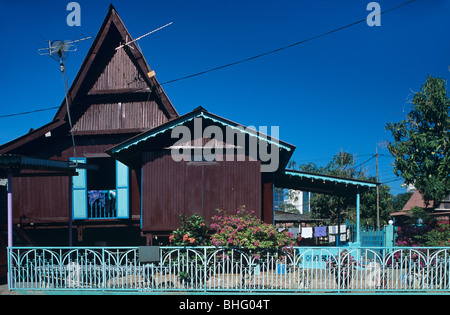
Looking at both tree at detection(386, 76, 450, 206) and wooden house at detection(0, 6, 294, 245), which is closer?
wooden house at detection(0, 6, 294, 245)

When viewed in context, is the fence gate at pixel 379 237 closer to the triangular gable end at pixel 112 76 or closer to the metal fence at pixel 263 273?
the metal fence at pixel 263 273

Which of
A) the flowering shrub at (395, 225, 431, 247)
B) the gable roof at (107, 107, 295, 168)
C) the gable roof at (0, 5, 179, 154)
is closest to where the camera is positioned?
the gable roof at (107, 107, 295, 168)

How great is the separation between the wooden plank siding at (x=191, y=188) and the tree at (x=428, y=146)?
36.9 ft

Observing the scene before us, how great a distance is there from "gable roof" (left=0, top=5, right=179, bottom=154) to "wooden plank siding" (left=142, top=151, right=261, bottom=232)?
3.38 meters

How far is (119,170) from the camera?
46.6 ft

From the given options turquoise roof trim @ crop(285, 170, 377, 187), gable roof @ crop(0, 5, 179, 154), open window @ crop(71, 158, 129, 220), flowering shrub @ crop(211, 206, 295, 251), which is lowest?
flowering shrub @ crop(211, 206, 295, 251)

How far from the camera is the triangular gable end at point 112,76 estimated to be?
49.7 ft

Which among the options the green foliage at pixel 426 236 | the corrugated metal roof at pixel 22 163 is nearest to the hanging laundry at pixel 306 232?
the green foliage at pixel 426 236

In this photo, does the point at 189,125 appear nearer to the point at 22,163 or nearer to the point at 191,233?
the point at 191,233

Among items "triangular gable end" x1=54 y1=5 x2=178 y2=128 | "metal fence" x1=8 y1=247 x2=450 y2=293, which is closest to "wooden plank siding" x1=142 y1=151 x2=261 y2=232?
"metal fence" x1=8 y1=247 x2=450 y2=293

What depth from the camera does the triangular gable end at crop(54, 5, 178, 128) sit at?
15156mm

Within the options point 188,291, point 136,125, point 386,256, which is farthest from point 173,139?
point 386,256

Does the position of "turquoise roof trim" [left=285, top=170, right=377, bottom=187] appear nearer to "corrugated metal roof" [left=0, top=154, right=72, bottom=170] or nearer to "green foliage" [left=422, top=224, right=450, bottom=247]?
"green foliage" [left=422, top=224, right=450, bottom=247]
